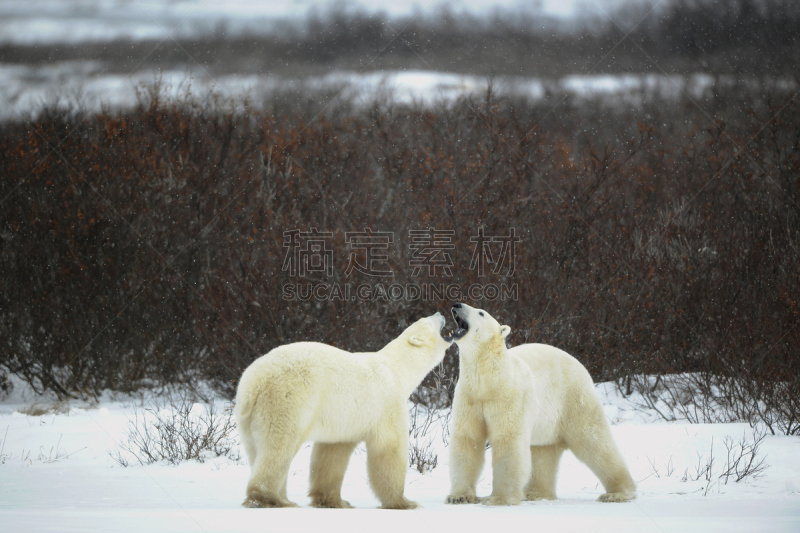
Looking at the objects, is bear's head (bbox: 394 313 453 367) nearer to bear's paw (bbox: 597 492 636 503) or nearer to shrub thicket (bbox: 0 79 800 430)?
bear's paw (bbox: 597 492 636 503)

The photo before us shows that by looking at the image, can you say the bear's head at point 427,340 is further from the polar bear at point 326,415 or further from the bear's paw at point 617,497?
the bear's paw at point 617,497

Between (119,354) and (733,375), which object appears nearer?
(733,375)

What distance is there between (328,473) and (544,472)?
1.47m

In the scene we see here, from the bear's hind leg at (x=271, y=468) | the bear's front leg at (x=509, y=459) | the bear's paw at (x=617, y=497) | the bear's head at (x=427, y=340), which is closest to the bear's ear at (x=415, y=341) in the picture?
the bear's head at (x=427, y=340)

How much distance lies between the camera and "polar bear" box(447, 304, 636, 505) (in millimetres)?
4453

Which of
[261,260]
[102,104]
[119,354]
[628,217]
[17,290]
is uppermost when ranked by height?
[102,104]

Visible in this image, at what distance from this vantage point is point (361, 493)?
5242 millimetres

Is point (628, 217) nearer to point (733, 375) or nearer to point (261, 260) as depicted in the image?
point (733, 375)

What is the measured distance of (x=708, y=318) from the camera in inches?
421

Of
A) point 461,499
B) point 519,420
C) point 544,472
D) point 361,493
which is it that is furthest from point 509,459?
point 361,493

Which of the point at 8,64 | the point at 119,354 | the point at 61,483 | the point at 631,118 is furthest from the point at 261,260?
the point at 631,118

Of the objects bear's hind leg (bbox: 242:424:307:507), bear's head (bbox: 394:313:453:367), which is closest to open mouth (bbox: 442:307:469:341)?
bear's head (bbox: 394:313:453:367)

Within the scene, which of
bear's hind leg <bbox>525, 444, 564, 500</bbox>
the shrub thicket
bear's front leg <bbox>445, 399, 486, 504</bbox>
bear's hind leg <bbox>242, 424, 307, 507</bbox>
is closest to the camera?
bear's hind leg <bbox>242, 424, 307, 507</bbox>

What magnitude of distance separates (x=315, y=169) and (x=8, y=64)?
906 cm
